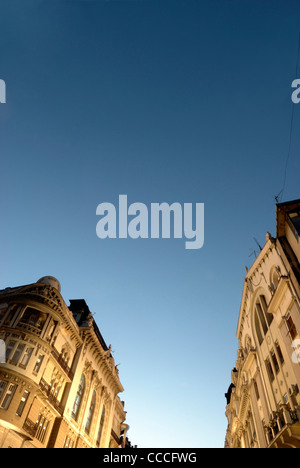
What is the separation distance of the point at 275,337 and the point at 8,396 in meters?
23.1

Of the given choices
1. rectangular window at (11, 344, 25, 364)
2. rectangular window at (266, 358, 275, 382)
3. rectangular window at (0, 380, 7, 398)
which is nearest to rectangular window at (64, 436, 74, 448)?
rectangular window at (0, 380, 7, 398)

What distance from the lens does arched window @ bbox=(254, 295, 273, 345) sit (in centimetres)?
2973

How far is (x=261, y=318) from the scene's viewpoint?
31.3m

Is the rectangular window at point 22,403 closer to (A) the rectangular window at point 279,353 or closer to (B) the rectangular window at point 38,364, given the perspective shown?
(B) the rectangular window at point 38,364

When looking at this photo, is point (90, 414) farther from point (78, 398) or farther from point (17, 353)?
point (17, 353)

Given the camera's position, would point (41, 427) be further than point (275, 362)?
Yes

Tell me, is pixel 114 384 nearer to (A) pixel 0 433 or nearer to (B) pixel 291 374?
(A) pixel 0 433

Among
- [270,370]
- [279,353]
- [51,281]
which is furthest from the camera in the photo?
[51,281]

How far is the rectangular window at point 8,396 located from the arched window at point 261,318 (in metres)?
23.1

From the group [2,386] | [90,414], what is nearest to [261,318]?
[2,386]

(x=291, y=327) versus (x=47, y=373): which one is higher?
(x=47, y=373)

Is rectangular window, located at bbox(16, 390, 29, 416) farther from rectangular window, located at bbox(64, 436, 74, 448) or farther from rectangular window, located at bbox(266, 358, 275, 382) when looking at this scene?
rectangular window, located at bbox(266, 358, 275, 382)

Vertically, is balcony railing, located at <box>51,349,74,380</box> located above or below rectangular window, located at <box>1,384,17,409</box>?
above
